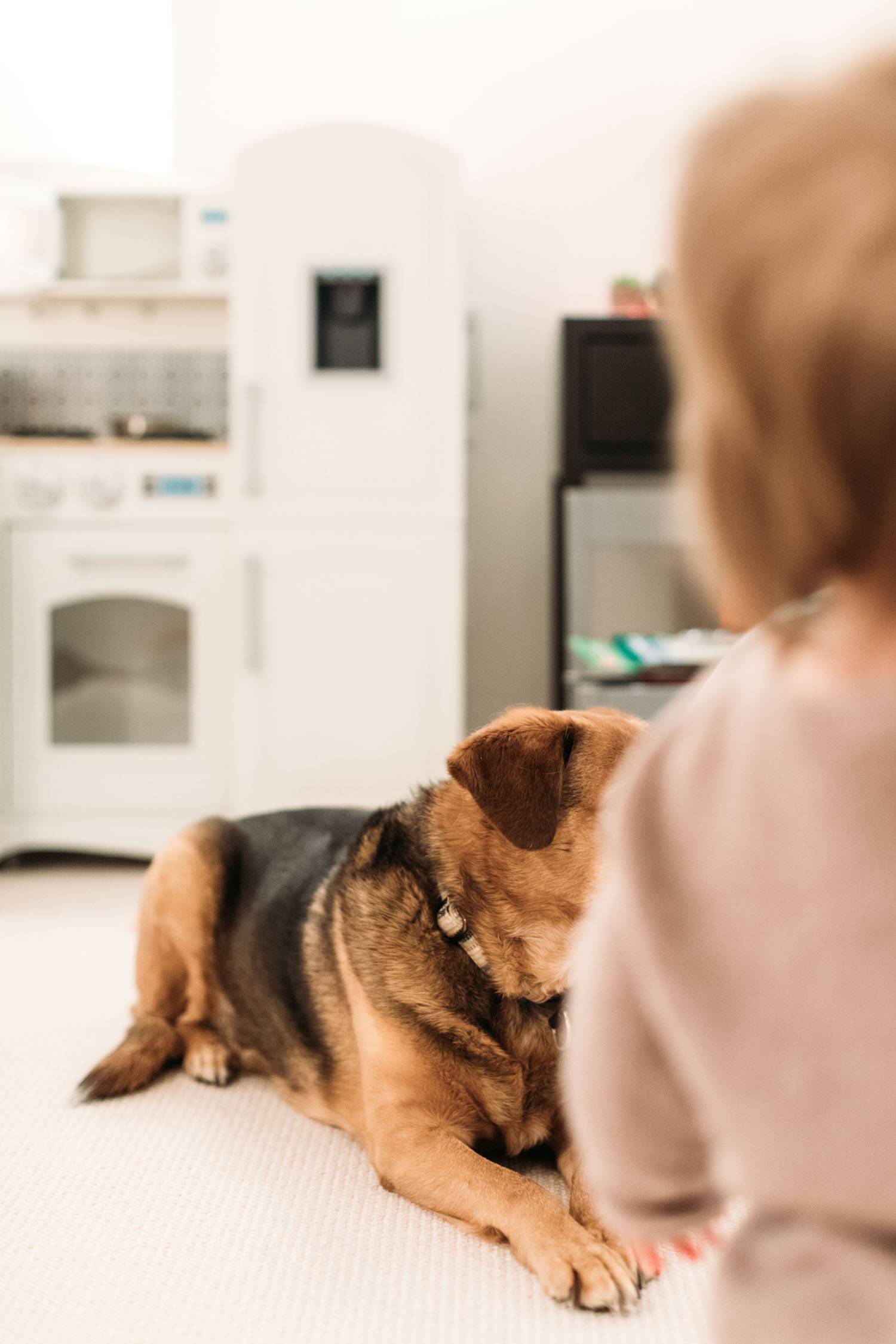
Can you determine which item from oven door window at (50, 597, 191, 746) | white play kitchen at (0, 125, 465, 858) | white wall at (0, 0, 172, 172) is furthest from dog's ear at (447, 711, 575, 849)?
white wall at (0, 0, 172, 172)

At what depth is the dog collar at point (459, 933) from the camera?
1.24 m

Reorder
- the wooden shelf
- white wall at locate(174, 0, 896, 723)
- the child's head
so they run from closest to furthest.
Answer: the child's head < the wooden shelf < white wall at locate(174, 0, 896, 723)

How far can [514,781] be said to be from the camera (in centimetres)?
116

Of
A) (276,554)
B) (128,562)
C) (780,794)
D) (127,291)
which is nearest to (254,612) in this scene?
(276,554)

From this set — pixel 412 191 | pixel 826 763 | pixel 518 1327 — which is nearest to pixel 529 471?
pixel 412 191

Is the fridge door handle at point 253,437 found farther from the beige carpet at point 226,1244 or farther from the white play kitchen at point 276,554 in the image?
the beige carpet at point 226,1244

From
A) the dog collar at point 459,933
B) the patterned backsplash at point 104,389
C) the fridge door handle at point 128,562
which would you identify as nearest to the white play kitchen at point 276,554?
the fridge door handle at point 128,562

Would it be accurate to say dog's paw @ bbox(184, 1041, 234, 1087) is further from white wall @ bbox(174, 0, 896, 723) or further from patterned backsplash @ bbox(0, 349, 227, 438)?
patterned backsplash @ bbox(0, 349, 227, 438)

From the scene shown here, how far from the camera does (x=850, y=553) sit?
0.40 metres

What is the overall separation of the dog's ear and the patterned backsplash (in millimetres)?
3006

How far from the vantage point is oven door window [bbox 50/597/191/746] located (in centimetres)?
320

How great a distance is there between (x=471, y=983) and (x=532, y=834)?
0.19 metres

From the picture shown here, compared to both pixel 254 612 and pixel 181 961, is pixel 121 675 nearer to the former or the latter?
pixel 254 612

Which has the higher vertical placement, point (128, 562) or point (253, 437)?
point (253, 437)
